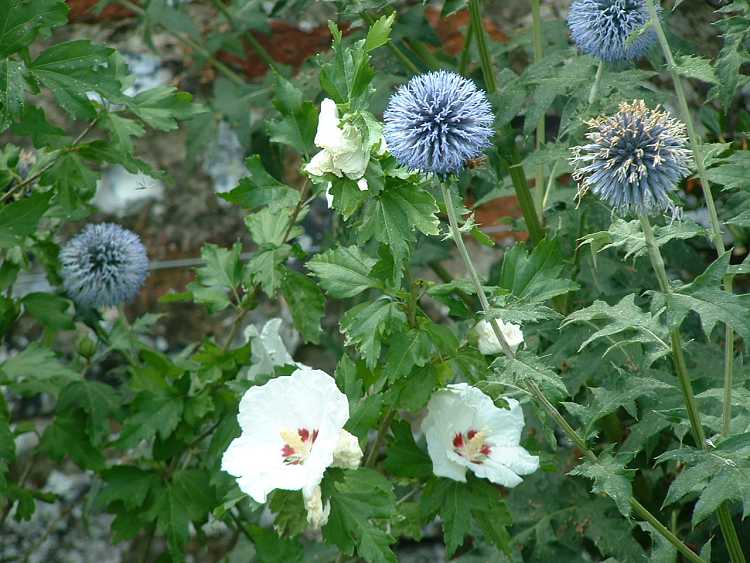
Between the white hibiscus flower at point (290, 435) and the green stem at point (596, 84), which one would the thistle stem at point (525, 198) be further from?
the white hibiscus flower at point (290, 435)

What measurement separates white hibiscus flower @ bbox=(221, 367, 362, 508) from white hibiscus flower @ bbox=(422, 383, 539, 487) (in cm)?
13

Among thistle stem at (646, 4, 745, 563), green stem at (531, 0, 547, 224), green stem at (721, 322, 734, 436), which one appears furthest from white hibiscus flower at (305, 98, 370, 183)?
green stem at (531, 0, 547, 224)

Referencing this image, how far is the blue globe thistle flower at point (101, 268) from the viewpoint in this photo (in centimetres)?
176

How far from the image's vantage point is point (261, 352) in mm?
1602

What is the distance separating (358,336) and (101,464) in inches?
28.3

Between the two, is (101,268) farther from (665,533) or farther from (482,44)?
(665,533)

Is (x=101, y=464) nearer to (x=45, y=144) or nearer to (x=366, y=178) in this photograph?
(x=45, y=144)

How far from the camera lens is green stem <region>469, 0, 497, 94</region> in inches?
59.9

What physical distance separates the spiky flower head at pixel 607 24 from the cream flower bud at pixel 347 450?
1.94 ft

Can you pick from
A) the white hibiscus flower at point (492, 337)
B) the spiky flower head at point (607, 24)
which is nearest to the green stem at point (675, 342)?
the white hibiscus flower at point (492, 337)

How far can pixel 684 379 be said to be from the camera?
3.76 ft

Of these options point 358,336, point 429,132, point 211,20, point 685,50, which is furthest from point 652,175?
point 211,20

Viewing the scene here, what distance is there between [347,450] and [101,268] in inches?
27.2

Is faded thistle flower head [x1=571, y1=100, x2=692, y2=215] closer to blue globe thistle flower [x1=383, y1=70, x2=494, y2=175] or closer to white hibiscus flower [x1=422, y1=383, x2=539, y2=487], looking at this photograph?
blue globe thistle flower [x1=383, y1=70, x2=494, y2=175]
